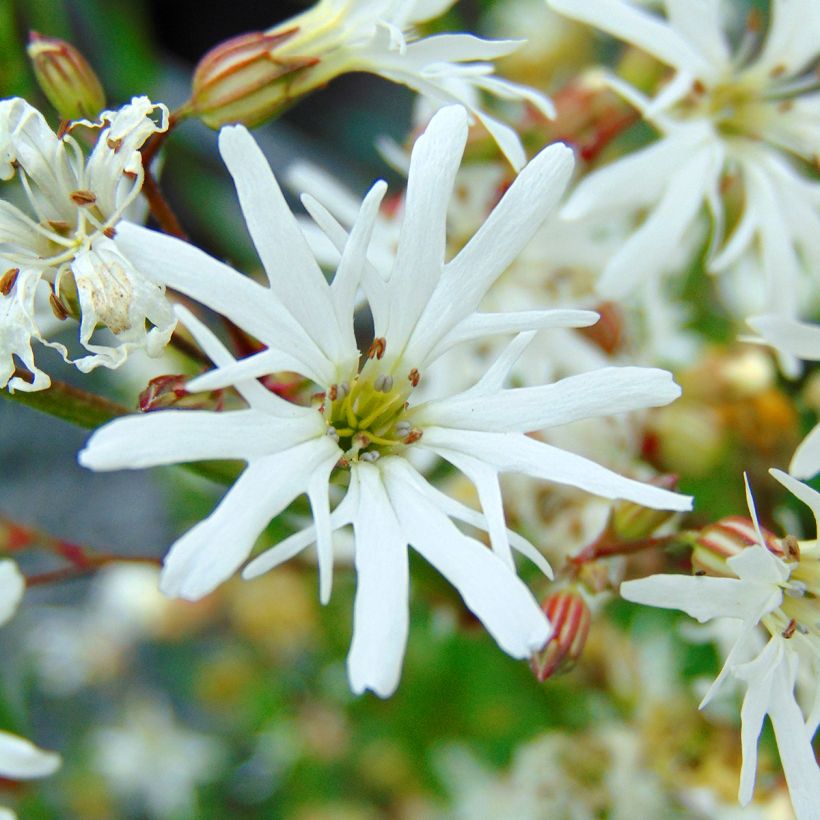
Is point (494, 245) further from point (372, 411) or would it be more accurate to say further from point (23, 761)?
point (23, 761)

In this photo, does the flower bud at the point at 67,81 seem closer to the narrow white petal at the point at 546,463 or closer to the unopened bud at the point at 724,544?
the narrow white petal at the point at 546,463

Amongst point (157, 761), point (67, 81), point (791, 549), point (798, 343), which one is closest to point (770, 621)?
point (791, 549)

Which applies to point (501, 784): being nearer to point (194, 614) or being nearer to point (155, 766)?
point (194, 614)

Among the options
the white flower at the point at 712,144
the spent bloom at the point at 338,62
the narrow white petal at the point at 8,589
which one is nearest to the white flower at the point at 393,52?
the spent bloom at the point at 338,62

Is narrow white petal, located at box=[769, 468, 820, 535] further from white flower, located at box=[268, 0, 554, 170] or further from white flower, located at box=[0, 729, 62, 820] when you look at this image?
white flower, located at box=[0, 729, 62, 820]

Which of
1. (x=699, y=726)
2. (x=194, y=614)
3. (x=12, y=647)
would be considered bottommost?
(x=12, y=647)

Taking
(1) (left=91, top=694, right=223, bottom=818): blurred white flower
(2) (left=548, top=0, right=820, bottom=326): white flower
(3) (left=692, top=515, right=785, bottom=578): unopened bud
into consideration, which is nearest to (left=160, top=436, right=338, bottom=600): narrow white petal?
(3) (left=692, top=515, right=785, bottom=578): unopened bud

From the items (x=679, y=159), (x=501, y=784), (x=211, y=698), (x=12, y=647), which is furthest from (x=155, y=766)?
(x=679, y=159)
